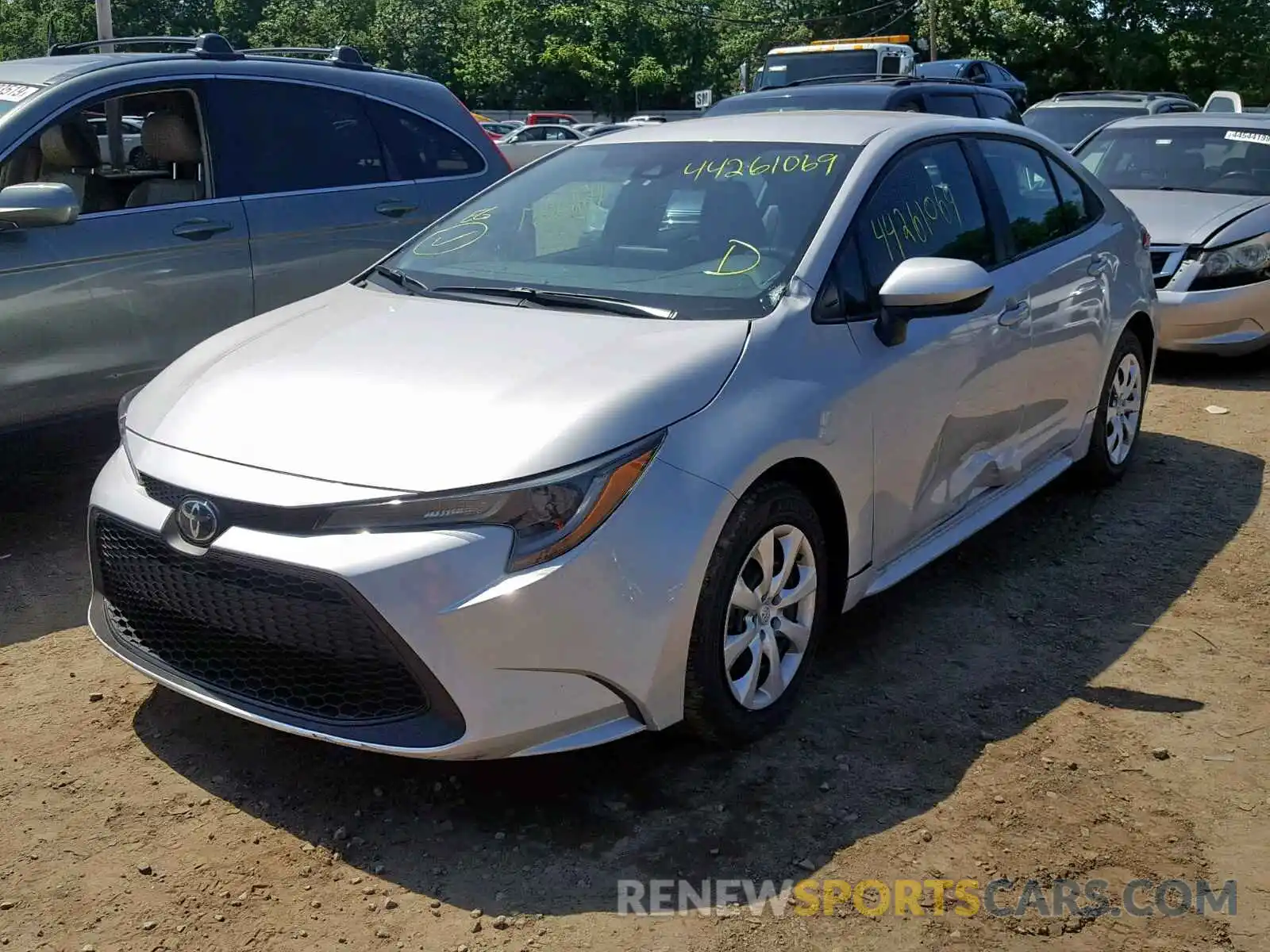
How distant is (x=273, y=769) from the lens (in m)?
3.38

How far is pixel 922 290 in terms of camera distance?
12.1ft

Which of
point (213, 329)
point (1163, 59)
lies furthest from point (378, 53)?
point (213, 329)

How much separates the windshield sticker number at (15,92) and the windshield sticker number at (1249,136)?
767 cm

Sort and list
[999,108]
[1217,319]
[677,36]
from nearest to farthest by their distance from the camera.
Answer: [1217,319]
[999,108]
[677,36]

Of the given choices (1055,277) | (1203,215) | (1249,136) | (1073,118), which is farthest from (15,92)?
(1073,118)

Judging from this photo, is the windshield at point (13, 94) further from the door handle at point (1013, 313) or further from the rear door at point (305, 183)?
the door handle at point (1013, 313)

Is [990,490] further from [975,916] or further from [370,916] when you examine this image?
[370,916]

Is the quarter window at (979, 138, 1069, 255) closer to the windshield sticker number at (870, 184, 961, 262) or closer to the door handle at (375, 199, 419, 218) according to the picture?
the windshield sticker number at (870, 184, 961, 262)

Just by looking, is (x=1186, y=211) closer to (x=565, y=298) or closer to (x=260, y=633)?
(x=565, y=298)

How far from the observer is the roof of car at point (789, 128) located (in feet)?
13.9

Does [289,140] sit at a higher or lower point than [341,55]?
lower

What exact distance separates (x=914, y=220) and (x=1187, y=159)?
587cm

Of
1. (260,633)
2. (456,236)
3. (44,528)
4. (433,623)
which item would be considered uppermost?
(456,236)

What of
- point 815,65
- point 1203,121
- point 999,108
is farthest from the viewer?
point 815,65
